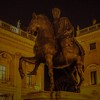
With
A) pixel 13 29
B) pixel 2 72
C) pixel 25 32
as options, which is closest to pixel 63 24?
pixel 2 72

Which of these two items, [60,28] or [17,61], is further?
[17,61]

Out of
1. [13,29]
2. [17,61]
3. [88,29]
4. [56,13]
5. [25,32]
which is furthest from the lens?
[88,29]

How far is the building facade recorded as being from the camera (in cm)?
2294

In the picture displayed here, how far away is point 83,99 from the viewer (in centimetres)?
680

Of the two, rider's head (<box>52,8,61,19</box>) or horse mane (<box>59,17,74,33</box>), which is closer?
horse mane (<box>59,17,74,33</box>)

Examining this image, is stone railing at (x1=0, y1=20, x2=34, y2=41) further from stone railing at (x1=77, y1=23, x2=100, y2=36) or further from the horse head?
the horse head

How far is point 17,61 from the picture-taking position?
24.4 m

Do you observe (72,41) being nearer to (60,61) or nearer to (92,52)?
(60,61)

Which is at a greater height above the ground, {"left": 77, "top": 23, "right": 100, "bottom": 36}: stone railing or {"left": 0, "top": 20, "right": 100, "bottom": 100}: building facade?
{"left": 77, "top": 23, "right": 100, "bottom": 36}: stone railing

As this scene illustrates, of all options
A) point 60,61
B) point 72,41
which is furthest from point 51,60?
point 72,41

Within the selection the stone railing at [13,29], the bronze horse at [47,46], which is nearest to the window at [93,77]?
the stone railing at [13,29]

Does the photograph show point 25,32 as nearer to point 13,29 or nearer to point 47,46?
point 13,29

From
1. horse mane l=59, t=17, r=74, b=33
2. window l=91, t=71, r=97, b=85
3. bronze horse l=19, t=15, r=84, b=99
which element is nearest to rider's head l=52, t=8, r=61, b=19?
horse mane l=59, t=17, r=74, b=33

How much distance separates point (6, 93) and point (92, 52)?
9.18 m
